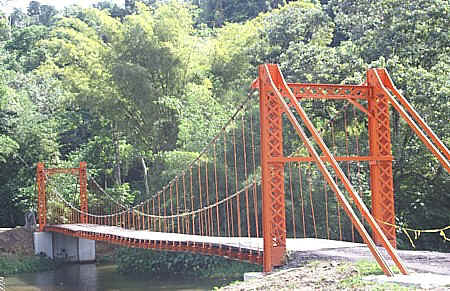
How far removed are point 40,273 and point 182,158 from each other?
520cm

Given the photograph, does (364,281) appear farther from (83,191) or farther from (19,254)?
(83,191)

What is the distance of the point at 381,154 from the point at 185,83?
11597 millimetres

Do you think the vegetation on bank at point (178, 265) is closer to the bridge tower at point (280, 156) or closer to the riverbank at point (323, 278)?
the bridge tower at point (280, 156)

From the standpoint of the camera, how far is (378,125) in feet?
30.0

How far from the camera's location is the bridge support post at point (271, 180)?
8242mm

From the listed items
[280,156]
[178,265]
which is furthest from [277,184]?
[178,265]

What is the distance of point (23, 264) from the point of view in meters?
19.1

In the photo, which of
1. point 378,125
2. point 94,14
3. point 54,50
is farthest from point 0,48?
point 378,125

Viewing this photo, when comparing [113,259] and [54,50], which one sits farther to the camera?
[54,50]

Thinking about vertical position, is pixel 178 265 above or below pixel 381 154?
below

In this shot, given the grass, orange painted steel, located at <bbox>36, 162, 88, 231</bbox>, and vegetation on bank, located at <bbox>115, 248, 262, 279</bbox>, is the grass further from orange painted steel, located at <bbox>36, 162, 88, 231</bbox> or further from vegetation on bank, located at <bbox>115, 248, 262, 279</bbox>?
orange painted steel, located at <bbox>36, 162, 88, 231</bbox>

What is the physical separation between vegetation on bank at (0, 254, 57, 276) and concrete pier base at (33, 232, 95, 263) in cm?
41

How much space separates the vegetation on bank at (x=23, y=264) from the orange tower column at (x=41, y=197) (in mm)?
1028

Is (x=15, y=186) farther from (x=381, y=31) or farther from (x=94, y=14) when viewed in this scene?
(x=381, y=31)
